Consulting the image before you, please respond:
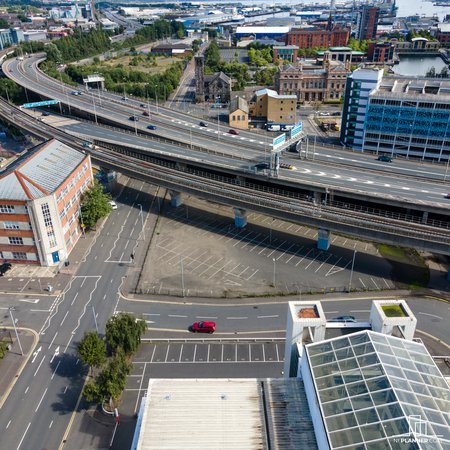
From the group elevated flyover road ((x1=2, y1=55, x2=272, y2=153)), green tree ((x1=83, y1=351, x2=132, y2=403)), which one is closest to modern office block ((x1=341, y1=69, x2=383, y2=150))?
elevated flyover road ((x1=2, y1=55, x2=272, y2=153))

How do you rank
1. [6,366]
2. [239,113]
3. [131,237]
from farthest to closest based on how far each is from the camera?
[239,113]
[131,237]
[6,366]

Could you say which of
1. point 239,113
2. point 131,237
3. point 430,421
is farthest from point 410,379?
point 239,113

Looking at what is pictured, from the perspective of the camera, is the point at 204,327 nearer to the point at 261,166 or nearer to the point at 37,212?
the point at 37,212

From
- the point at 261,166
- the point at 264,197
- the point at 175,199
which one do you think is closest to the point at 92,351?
the point at 264,197

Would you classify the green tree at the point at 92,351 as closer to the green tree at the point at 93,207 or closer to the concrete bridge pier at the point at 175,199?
the green tree at the point at 93,207

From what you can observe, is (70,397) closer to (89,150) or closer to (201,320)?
(201,320)
